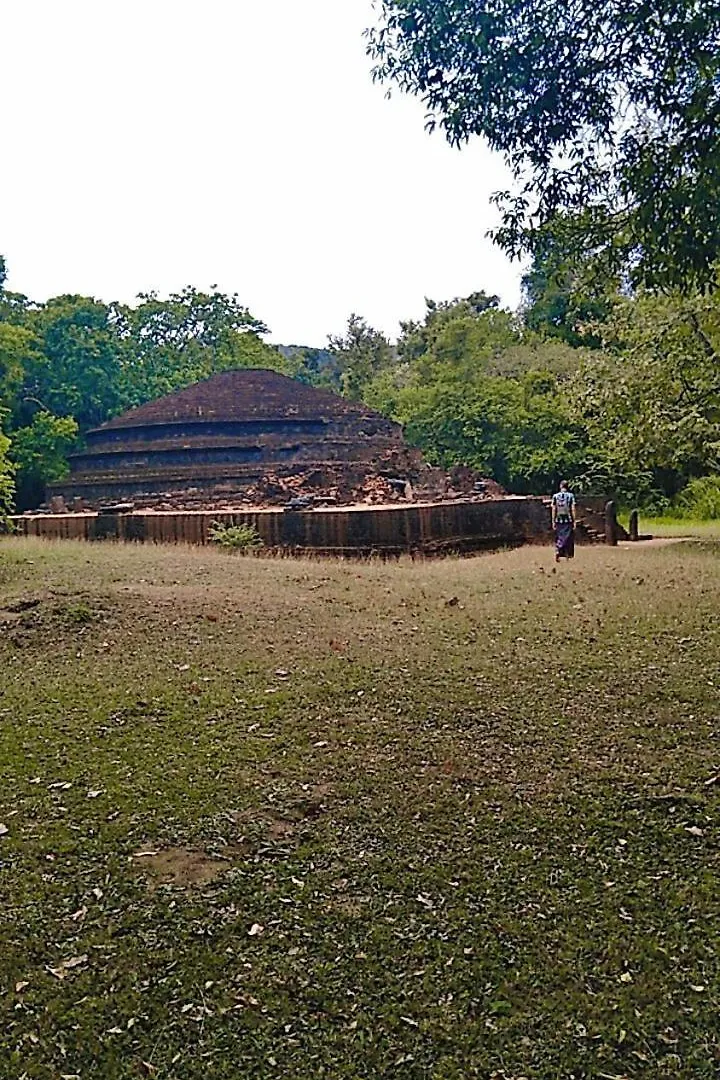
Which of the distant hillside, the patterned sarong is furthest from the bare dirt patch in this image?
the distant hillside

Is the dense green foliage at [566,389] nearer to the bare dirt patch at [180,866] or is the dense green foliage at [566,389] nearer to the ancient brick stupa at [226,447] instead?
the ancient brick stupa at [226,447]

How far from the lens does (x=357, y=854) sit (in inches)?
148

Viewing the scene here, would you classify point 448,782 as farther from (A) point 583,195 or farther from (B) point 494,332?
(B) point 494,332

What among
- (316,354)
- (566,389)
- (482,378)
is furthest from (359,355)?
(566,389)

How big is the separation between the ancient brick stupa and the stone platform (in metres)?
3.62

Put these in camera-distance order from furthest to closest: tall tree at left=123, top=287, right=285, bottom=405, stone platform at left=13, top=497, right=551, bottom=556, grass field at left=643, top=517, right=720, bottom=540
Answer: tall tree at left=123, top=287, right=285, bottom=405, grass field at left=643, top=517, right=720, bottom=540, stone platform at left=13, top=497, right=551, bottom=556

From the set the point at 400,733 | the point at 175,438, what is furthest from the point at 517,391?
the point at 400,733

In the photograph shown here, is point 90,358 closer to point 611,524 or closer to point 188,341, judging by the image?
point 188,341

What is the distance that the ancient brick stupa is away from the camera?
2280 centimetres

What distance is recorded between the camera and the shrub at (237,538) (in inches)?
588

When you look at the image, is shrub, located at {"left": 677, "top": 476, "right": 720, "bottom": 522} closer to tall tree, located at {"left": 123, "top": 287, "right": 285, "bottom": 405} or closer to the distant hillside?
tall tree, located at {"left": 123, "top": 287, "right": 285, "bottom": 405}

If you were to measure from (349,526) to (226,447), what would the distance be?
944 centimetres

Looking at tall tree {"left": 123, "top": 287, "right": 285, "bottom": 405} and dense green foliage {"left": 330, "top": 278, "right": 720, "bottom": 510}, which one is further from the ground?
tall tree {"left": 123, "top": 287, "right": 285, "bottom": 405}

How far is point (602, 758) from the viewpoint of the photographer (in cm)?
470
